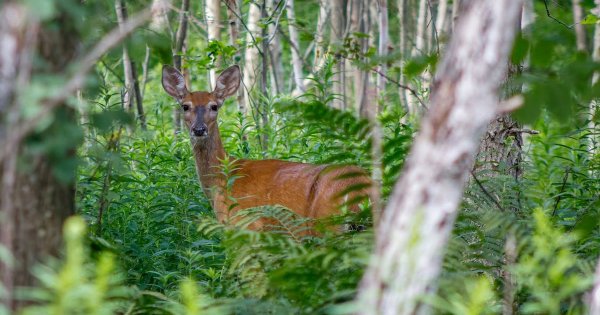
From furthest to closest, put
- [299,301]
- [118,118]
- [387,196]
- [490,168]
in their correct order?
[490,168] < [387,196] < [299,301] < [118,118]

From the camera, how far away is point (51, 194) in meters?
3.05

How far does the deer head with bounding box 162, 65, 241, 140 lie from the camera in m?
8.57

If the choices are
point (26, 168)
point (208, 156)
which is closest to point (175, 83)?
point (208, 156)

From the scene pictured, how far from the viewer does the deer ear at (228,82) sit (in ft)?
30.9

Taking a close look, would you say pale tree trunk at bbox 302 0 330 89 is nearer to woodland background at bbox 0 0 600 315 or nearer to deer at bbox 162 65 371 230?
deer at bbox 162 65 371 230

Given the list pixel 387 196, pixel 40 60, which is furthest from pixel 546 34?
pixel 40 60

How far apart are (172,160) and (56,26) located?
482cm

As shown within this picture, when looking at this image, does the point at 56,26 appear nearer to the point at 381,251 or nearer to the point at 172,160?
the point at 381,251

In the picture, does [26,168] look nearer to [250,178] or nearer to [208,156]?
[250,178]

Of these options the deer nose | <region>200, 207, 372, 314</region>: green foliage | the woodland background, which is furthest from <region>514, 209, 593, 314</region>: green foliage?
the deer nose

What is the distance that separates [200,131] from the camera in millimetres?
8438

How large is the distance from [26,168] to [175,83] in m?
6.39

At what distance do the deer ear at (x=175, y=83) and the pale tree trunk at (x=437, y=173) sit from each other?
21.9 feet

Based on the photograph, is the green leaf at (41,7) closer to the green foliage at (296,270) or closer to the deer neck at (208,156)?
the green foliage at (296,270)
